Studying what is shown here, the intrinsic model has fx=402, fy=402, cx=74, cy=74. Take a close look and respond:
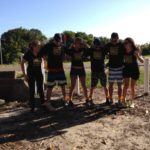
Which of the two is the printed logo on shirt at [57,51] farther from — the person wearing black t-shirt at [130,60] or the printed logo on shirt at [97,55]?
the person wearing black t-shirt at [130,60]

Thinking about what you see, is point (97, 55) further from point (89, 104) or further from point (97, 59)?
point (89, 104)

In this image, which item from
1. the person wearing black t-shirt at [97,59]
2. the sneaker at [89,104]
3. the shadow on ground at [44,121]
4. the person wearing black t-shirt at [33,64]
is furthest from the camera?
the sneaker at [89,104]

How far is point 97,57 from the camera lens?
10.5 metres

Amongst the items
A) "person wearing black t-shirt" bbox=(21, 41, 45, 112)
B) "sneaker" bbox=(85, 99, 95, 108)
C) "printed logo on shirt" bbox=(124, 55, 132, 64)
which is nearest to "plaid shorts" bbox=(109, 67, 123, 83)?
→ "printed logo on shirt" bbox=(124, 55, 132, 64)

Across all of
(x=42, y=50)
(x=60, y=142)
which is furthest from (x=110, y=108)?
(x=60, y=142)

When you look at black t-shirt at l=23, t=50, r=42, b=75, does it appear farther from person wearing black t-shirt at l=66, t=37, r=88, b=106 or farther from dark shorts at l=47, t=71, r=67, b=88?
person wearing black t-shirt at l=66, t=37, r=88, b=106

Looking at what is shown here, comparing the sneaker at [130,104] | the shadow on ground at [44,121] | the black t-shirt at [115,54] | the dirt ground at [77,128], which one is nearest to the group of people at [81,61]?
the black t-shirt at [115,54]

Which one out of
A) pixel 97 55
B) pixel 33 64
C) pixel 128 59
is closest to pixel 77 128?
pixel 33 64

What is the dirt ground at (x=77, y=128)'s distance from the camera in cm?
751

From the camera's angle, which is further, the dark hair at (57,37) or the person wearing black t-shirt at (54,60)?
the person wearing black t-shirt at (54,60)

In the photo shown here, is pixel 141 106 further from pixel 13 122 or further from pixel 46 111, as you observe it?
pixel 13 122

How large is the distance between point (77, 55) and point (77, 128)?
251cm

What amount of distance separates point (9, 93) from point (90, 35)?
40.8 m

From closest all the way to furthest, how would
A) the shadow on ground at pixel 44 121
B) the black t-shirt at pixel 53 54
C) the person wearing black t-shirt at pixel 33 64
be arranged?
the shadow on ground at pixel 44 121, the person wearing black t-shirt at pixel 33 64, the black t-shirt at pixel 53 54
